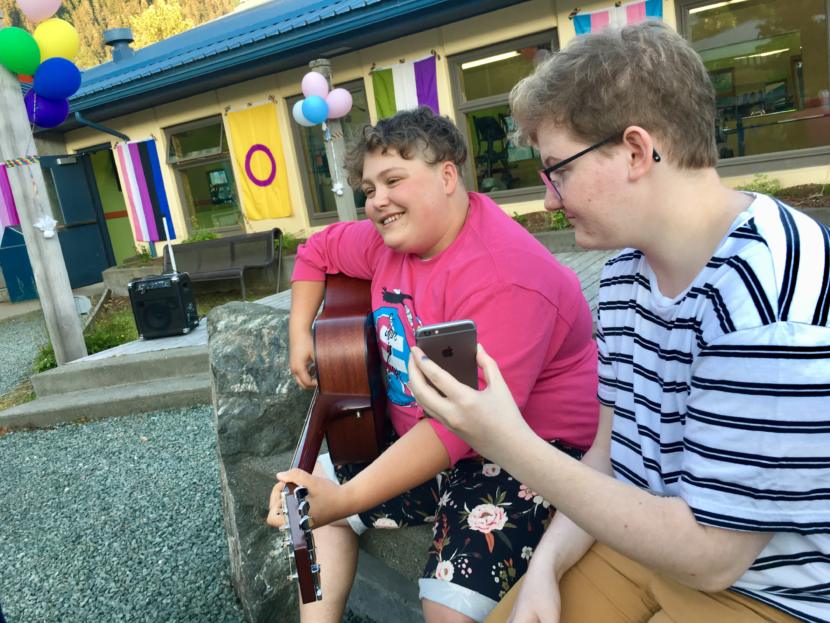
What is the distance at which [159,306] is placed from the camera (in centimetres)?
591

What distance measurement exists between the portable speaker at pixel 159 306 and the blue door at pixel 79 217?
6.70 m

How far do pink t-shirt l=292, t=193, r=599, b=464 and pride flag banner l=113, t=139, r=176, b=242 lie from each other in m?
10.0

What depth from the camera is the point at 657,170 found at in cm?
100

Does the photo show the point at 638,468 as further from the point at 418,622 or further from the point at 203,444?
the point at 203,444

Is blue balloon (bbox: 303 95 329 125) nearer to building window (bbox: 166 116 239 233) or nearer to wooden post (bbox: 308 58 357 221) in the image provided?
wooden post (bbox: 308 58 357 221)

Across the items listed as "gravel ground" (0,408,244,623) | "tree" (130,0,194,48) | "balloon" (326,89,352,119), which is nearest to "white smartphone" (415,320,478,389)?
"gravel ground" (0,408,244,623)

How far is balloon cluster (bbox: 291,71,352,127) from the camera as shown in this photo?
701cm

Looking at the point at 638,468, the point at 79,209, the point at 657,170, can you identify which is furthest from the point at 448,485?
the point at 79,209

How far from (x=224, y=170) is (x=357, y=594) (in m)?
9.33

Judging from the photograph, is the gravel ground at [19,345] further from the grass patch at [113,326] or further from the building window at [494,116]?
the building window at [494,116]

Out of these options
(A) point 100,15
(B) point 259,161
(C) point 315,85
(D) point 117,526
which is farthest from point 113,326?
(A) point 100,15

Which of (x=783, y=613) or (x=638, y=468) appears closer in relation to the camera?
(x=783, y=613)

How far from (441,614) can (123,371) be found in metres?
4.66

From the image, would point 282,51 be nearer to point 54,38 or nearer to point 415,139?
point 54,38
